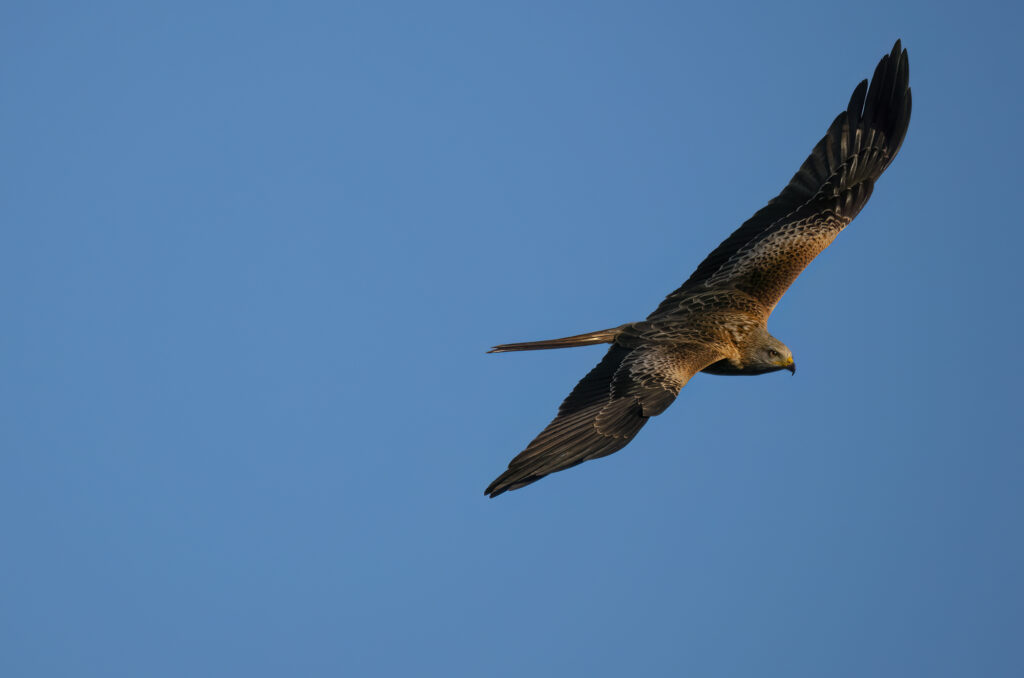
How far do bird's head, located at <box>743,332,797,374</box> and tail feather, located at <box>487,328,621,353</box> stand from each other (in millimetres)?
1516

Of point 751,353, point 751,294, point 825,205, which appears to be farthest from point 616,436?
point 825,205

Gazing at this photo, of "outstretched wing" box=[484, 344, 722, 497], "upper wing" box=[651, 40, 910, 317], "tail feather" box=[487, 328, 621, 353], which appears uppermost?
"upper wing" box=[651, 40, 910, 317]

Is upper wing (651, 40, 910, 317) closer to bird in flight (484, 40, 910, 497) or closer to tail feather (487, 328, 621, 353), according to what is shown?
bird in flight (484, 40, 910, 497)

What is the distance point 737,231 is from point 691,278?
2.93 ft

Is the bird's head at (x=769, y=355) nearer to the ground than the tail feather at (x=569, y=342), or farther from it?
nearer to the ground

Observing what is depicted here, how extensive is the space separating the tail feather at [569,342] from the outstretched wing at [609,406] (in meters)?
0.17

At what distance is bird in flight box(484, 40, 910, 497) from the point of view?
11.2 metres

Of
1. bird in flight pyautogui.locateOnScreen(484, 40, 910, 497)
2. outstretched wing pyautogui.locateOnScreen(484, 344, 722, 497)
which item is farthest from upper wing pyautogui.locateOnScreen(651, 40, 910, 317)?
outstretched wing pyautogui.locateOnScreen(484, 344, 722, 497)

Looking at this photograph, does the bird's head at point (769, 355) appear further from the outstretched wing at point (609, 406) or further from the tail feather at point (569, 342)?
the tail feather at point (569, 342)

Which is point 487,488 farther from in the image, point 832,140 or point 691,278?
point 832,140

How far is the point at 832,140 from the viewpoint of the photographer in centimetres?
1461

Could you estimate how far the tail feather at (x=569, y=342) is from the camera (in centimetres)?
1265

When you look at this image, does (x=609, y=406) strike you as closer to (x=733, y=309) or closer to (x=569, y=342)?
(x=569, y=342)

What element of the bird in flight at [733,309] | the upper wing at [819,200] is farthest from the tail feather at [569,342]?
the upper wing at [819,200]
